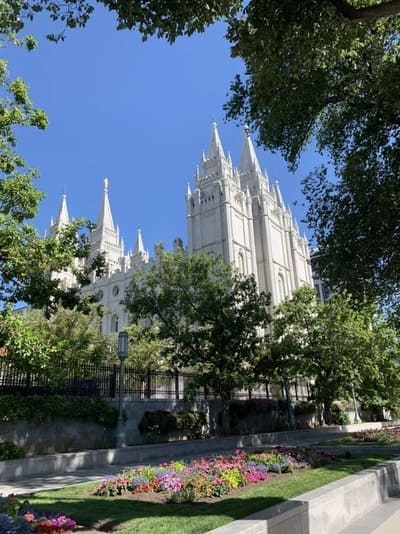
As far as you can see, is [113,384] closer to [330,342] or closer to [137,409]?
[137,409]

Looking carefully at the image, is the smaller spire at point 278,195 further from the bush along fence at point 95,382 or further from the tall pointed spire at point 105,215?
the bush along fence at point 95,382

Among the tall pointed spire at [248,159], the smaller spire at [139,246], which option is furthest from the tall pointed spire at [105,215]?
the tall pointed spire at [248,159]

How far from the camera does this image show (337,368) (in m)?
27.1

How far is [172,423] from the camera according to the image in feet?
64.4

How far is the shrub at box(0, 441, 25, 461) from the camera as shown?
40.9ft

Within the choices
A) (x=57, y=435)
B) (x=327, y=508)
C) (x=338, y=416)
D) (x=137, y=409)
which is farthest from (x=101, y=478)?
(x=338, y=416)

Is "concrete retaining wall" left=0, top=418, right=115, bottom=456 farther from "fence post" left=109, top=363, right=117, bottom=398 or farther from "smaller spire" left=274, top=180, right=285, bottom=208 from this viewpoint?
"smaller spire" left=274, top=180, right=285, bottom=208

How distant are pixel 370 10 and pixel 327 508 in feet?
22.2

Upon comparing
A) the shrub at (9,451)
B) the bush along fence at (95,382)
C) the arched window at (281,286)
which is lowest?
the shrub at (9,451)

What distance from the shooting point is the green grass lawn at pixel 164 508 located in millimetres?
5461

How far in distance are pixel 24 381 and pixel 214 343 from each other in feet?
29.6

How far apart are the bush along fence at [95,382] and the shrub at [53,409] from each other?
1.64ft

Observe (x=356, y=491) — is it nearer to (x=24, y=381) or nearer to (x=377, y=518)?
(x=377, y=518)

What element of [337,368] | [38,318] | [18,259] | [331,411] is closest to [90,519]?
[18,259]
